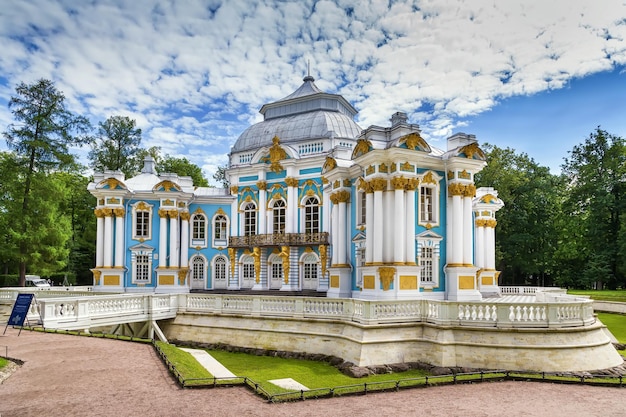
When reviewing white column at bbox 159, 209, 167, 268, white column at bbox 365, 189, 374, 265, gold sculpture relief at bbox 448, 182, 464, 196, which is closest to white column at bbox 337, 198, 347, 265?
white column at bbox 365, 189, 374, 265

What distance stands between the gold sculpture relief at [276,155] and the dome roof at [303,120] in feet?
2.59

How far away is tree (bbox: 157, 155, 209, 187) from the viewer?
4053 centimetres

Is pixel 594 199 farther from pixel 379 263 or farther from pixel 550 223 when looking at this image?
pixel 379 263

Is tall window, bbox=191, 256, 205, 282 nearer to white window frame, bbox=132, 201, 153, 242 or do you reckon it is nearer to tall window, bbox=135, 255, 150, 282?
tall window, bbox=135, 255, 150, 282

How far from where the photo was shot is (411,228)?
16875 millimetres

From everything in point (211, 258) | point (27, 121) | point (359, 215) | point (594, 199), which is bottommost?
point (211, 258)

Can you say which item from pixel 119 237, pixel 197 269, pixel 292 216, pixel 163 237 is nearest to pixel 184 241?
pixel 163 237

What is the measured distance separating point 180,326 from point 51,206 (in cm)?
1440

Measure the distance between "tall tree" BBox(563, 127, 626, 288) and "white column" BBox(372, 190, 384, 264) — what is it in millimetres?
26106

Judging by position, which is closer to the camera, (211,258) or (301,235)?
(301,235)

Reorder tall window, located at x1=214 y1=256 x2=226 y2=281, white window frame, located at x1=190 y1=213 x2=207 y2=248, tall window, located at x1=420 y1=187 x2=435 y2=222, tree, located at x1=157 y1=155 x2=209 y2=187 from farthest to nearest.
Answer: tree, located at x1=157 y1=155 x2=209 y2=187
tall window, located at x1=214 y1=256 x2=226 y2=281
white window frame, located at x1=190 y1=213 x2=207 y2=248
tall window, located at x1=420 y1=187 x2=435 y2=222

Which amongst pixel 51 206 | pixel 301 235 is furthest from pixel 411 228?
pixel 51 206

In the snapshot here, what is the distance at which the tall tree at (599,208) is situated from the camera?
36.6 m

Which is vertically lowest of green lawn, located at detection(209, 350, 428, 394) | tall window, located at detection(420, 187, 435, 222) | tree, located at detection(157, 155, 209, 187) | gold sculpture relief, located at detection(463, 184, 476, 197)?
green lawn, located at detection(209, 350, 428, 394)
